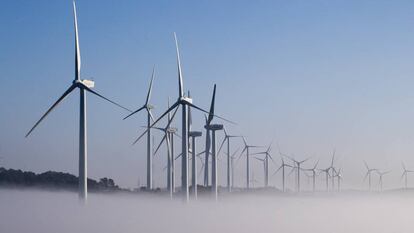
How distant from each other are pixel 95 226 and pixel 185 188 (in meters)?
17.5

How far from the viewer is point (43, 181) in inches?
6639

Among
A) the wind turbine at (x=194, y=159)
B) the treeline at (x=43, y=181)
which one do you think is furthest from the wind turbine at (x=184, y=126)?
the treeline at (x=43, y=181)

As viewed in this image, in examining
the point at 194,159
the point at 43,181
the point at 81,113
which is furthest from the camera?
the point at 43,181

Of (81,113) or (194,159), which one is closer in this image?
(81,113)

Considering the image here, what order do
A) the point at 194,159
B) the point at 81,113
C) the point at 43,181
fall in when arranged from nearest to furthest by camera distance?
1. the point at 81,113
2. the point at 194,159
3. the point at 43,181

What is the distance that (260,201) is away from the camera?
18325 cm

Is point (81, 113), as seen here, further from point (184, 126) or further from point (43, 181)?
point (43, 181)

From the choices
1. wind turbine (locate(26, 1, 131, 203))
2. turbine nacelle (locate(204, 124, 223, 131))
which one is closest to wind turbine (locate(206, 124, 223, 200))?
turbine nacelle (locate(204, 124, 223, 131))

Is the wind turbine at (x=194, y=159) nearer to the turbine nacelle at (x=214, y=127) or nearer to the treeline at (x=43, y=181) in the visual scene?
the turbine nacelle at (x=214, y=127)

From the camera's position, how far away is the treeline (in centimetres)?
16562

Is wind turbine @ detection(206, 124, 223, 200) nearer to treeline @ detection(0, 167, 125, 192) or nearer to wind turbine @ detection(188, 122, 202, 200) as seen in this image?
wind turbine @ detection(188, 122, 202, 200)

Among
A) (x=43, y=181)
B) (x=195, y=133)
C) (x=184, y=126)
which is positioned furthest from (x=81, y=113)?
(x=43, y=181)

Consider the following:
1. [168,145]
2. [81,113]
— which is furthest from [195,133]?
[81,113]

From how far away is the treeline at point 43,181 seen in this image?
543 ft
